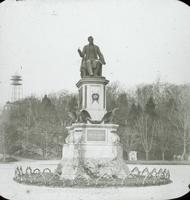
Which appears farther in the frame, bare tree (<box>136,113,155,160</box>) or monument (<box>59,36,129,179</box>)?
bare tree (<box>136,113,155,160</box>)

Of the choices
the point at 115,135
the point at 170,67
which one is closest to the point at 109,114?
the point at 115,135

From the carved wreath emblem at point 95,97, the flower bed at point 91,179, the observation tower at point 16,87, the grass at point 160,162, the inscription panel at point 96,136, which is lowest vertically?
the flower bed at point 91,179


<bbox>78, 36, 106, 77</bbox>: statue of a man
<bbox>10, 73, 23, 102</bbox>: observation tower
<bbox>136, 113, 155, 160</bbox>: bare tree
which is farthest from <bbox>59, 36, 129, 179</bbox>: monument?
<bbox>10, 73, 23, 102</bbox>: observation tower

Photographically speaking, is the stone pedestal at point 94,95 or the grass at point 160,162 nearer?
the stone pedestal at point 94,95

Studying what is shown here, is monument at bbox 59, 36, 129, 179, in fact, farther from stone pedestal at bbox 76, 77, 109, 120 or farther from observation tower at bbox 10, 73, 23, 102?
observation tower at bbox 10, 73, 23, 102

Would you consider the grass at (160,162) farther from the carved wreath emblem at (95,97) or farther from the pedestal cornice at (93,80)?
the pedestal cornice at (93,80)

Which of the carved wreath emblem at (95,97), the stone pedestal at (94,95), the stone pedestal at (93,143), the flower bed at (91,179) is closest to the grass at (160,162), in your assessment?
the flower bed at (91,179)

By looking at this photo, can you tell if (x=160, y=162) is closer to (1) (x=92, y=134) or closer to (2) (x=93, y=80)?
(1) (x=92, y=134)

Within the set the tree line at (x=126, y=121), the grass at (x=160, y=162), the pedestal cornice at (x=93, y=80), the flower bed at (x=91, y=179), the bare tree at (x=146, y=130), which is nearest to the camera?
the flower bed at (x=91, y=179)

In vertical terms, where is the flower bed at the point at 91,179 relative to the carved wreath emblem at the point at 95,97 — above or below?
below
